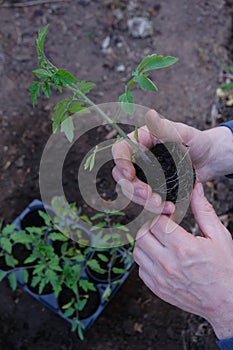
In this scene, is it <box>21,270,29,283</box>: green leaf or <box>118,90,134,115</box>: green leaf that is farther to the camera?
<box>21,270,29,283</box>: green leaf

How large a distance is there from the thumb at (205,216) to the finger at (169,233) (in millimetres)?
62

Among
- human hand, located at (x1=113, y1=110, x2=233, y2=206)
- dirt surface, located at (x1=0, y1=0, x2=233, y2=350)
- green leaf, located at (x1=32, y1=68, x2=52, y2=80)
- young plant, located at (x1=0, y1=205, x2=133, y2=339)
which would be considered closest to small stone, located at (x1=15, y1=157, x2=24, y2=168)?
dirt surface, located at (x1=0, y1=0, x2=233, y2=350)

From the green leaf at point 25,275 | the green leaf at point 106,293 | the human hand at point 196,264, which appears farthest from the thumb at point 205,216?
the green leaf at point 25,275

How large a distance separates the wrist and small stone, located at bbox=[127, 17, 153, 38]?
1412 mm

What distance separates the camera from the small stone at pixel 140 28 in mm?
2875

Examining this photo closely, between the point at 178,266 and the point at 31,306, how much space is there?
3.83ft

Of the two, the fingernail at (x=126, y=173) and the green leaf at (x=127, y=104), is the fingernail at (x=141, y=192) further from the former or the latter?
the green leaf at (x=127, y=104)

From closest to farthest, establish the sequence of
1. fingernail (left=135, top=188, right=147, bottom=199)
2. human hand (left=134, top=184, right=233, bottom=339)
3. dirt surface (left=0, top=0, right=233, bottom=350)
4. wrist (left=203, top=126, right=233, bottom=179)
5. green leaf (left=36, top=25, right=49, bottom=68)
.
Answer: green leaf (left=36, top=25, right=49, bottom=68) < human hand (left=134, top=184, right=233, bottom=339) < fingernail (left=135, top=188, right=147, bottom=199) < wrist (left=203, top=126, right=233, bottom=179) < dirt surface (left=0, top=0, right=233, bottom=350)

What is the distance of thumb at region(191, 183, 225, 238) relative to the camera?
1331 mm

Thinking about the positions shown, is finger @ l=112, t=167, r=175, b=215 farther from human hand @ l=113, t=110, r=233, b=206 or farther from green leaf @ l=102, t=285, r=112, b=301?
green leaf @ l=102, t=285, r=112, b=301

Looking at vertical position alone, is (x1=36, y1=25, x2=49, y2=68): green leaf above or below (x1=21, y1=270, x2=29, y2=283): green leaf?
above

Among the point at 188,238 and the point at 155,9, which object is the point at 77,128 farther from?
the point at 188,238

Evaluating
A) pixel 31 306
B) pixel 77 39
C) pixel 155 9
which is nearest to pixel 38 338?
pixel 31 306

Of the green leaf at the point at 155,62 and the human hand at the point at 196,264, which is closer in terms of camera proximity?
the green leaf at the point at 155,62
